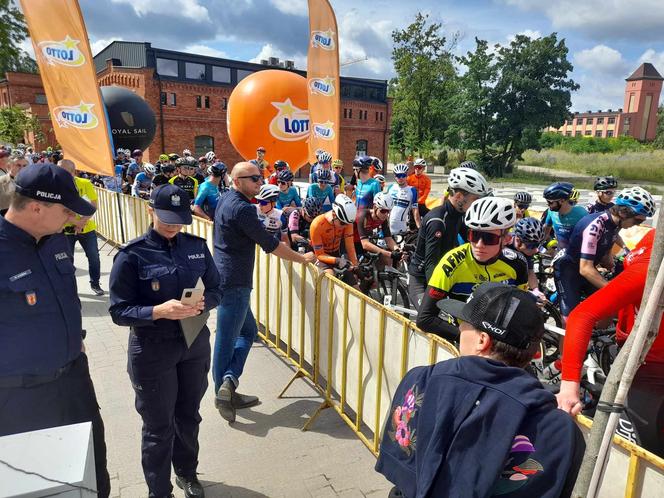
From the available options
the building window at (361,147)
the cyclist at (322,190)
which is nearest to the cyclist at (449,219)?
the cyclist at (322,190)

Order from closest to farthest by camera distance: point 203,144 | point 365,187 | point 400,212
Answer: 1. point 400,212
2. point 365,187
3. point 203,144

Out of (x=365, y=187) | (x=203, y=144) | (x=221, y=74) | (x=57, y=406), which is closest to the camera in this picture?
(x=57, y=406)

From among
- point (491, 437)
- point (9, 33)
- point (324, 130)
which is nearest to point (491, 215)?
point (491, 437)

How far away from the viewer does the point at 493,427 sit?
1.30 metres

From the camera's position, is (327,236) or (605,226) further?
(327,236)

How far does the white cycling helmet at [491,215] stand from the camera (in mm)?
3088

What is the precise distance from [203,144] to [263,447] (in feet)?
102

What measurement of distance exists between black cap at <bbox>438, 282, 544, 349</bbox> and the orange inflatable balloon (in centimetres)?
1046

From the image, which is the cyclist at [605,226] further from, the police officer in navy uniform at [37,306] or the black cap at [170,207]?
the police officer in navy uniform at [37,306]

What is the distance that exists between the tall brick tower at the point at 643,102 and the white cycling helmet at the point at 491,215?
107 metres

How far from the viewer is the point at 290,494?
331cm

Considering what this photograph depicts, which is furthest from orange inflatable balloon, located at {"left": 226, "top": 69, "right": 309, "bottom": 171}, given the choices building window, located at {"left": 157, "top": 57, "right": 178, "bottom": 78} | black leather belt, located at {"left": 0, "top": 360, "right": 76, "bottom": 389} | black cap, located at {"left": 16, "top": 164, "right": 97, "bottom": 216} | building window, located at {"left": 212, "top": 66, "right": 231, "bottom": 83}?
building window, located at {"left": 212, "top": 66, "right": 231, "bottom": 83}

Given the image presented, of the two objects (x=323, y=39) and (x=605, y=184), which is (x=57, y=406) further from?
(x=323, y=39)

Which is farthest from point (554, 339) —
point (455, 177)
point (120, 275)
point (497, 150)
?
point (497, 150)
